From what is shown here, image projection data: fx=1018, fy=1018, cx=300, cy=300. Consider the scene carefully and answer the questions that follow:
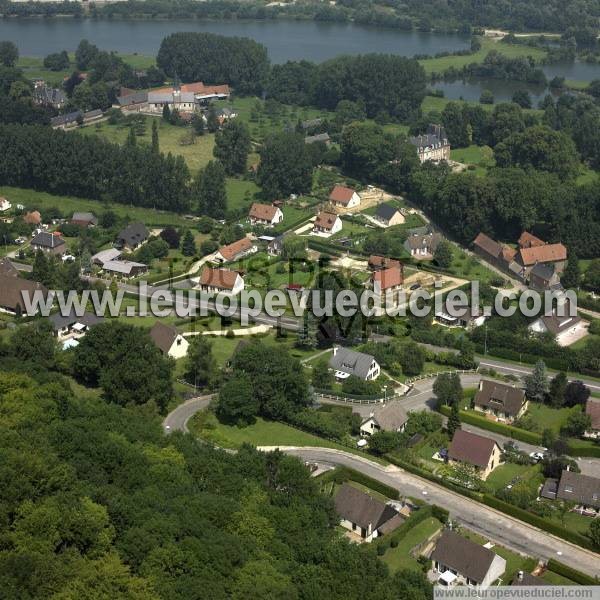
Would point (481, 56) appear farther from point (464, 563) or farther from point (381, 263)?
point (464, 563)

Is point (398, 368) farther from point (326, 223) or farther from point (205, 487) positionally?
point (326, 223)

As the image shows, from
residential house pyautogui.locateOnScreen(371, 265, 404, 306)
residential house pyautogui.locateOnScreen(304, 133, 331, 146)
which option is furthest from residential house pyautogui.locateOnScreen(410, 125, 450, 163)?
residential house pyautogui.locateOnScreen(371, 265, 404, 306)

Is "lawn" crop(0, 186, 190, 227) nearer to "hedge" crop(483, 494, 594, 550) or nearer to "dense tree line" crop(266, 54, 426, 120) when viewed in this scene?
"dense tree line" crop(266, 54, 426, 120)

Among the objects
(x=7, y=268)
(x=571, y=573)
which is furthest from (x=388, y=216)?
(x=571, y=573)

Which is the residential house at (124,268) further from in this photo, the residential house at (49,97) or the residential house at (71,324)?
the residential house at (49,97)

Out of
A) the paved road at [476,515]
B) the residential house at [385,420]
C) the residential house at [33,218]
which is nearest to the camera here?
the paved road at [476,515]

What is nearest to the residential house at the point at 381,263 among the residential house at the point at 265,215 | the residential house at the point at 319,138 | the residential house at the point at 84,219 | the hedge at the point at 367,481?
the residential house at the point at 265,215
